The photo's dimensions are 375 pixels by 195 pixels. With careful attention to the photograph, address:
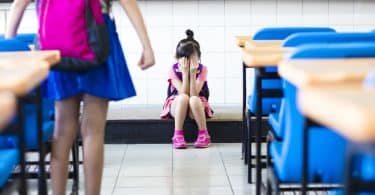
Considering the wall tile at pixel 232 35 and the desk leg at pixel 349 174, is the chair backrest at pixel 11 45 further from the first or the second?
the wall tile at pixel 232 35

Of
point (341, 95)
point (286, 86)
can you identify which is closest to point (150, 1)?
point (286, 86)

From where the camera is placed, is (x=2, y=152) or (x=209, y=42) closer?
(x=2, y=152)

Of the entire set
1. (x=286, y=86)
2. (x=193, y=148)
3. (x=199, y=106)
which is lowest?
(x=193, y=148)

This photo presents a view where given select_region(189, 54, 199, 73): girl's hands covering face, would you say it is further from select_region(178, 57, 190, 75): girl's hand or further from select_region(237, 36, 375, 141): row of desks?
select_region(237, 36, 375, 141): row of desks

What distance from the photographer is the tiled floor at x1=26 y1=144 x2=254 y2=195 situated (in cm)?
348

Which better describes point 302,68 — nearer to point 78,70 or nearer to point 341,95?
point 341,95

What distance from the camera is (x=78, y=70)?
238 centimetres

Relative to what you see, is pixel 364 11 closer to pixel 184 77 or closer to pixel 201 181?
pixel 184 77

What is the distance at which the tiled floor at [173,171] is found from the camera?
3.48 m

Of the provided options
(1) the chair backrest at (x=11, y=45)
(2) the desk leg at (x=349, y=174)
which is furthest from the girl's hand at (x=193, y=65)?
(2) the desk leg at (x=349, y=174)

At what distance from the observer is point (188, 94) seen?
15.2 feet

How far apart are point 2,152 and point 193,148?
2445 mm

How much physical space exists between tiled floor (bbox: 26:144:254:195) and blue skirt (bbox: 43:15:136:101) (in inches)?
41.0

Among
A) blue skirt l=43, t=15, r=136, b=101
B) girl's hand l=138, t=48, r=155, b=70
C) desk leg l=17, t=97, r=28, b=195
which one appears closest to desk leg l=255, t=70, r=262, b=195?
girl's hand l=138, t=48, r=155, b=70
